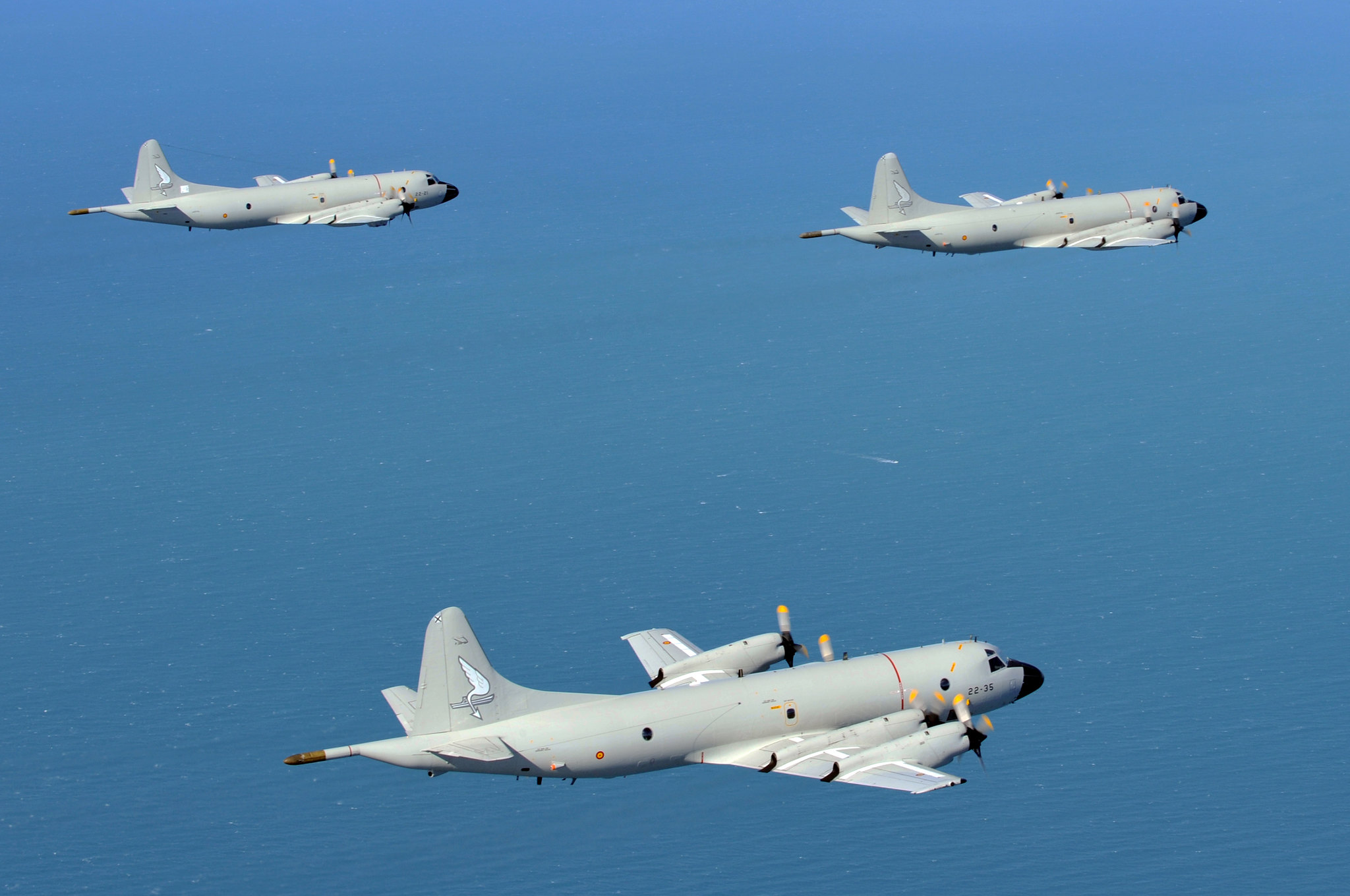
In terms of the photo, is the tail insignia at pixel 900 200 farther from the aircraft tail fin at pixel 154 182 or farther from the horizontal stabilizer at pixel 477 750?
the horizontal stabilizer at pixel 477 750

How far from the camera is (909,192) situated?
393ft

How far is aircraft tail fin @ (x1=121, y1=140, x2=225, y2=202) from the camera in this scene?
12531cm

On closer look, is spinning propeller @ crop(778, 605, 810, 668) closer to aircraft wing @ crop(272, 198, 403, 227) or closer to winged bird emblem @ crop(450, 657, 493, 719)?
winged bird emblem @ crop(450, 657, 493, 719)

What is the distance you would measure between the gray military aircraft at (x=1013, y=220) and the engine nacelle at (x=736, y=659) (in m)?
34.6

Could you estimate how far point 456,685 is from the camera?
7938 centimetres

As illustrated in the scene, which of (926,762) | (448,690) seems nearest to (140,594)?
(448,690)

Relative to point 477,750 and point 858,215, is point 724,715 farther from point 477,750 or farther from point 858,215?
point 858,215

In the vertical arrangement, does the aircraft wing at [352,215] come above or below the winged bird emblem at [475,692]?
above

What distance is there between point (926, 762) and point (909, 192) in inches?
1867

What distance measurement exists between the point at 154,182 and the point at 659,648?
5453 centimetres

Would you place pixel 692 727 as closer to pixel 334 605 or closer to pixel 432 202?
pixel 334 605

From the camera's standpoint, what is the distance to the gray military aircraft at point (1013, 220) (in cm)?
11888

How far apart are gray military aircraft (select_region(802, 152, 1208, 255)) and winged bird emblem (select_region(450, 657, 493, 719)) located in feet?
149

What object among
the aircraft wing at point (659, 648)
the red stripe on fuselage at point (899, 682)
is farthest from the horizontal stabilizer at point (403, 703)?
the red stripe on fuselage at point (899, 682)
